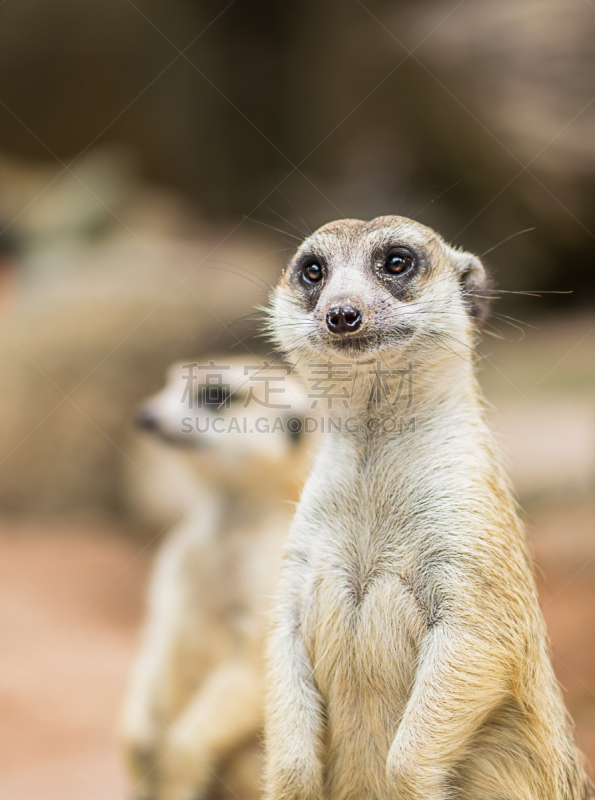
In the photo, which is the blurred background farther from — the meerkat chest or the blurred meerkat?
the meerkat chest

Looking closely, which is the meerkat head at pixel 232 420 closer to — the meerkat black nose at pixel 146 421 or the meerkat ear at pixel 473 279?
the meerkat black nose at pixel 146 421

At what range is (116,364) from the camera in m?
8.32

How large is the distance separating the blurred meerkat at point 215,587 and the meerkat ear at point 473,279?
54.7 inches

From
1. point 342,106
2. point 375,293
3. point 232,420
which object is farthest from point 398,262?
point 342,106

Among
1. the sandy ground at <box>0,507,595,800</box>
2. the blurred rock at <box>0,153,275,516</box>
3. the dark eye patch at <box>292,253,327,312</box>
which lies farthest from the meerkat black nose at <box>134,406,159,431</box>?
the blurred rock at <box>0,153,275,516</box>

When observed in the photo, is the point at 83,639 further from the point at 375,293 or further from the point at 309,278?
the point at 375,293

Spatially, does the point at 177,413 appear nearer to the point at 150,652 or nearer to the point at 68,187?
Answer: the point at 150,652

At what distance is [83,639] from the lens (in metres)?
5.63

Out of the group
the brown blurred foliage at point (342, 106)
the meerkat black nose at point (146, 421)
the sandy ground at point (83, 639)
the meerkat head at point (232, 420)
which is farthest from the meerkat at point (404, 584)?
the brown blurred foliage at point (342, 106)

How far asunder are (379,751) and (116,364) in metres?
6.88

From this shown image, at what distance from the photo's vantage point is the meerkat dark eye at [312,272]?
94.8 inches

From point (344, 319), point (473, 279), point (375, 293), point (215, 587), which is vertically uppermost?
point (473, 279)

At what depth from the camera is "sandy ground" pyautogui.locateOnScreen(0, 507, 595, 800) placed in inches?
158

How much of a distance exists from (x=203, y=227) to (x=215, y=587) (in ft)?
32.9
